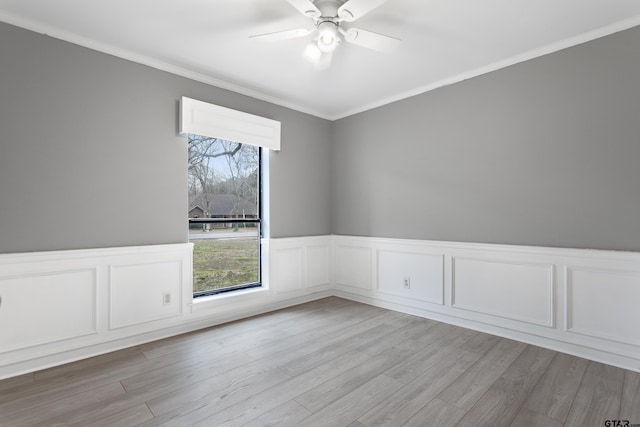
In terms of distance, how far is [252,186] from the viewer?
155 inches

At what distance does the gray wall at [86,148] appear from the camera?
2352mm

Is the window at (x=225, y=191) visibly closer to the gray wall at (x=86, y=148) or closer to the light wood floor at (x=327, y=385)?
the gray wall at (x=86, y=148)

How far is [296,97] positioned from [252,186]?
1251 mm

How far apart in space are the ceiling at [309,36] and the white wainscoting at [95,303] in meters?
1.79

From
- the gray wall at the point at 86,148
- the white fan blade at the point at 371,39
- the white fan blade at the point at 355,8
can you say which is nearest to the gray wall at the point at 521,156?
the white fan blade at the point at 371,39

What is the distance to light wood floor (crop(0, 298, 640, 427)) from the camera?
183cm

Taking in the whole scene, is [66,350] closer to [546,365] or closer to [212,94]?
[212,94]

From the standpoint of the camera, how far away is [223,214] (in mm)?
3633

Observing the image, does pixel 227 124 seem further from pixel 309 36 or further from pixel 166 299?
pixel 166 299

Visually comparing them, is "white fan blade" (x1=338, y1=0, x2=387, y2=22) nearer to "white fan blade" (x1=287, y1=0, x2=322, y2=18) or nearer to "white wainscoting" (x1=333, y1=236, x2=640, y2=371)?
"white fan blade" (x1=287, y1=0, x2=322, y2=18)

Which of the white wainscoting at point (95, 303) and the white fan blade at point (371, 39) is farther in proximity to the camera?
the white wainscoting at point (95, 303)

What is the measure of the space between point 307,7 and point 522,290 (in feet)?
9.72

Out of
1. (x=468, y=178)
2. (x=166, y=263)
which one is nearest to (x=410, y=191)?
(x=468, y=178)

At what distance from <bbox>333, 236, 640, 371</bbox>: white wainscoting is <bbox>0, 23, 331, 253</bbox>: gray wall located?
2.52m
